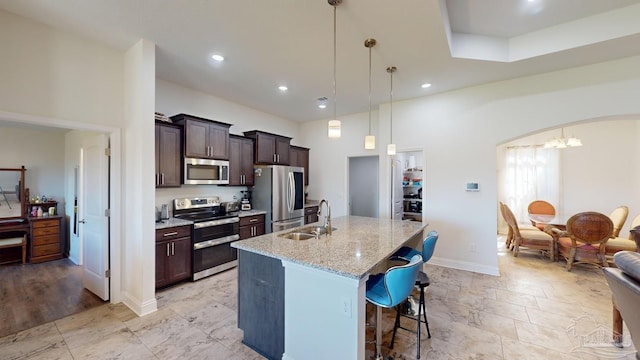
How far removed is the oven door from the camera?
3.64 m

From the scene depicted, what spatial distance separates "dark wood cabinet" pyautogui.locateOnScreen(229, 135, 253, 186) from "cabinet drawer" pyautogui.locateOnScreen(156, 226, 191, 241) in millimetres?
1248

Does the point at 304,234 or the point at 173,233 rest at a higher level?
the point at 304,234

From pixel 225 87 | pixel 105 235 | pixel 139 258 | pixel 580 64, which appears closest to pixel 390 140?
pixel 580 64

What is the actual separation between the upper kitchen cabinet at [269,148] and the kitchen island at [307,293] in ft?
9.50

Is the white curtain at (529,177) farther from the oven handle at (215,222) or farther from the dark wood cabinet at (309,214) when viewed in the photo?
the oven handle at (215,222)

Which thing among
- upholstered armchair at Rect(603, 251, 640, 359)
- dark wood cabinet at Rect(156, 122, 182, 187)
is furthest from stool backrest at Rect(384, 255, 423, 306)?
dark wood cabinet at Rect(156, 122, 182, 187)

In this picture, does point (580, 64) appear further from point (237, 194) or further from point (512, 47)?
point (237, 194)

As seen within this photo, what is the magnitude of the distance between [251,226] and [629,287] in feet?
14.3

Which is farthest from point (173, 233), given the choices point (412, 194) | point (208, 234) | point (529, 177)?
point (529, 177)

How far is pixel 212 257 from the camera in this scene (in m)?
3.85

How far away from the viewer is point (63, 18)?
2.45 meters

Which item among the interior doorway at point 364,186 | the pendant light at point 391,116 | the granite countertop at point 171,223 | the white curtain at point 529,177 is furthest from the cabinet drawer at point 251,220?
the white curtain at point 529,177

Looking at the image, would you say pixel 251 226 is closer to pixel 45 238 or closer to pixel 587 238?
pixel 45 238

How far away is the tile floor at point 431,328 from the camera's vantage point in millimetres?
2172
